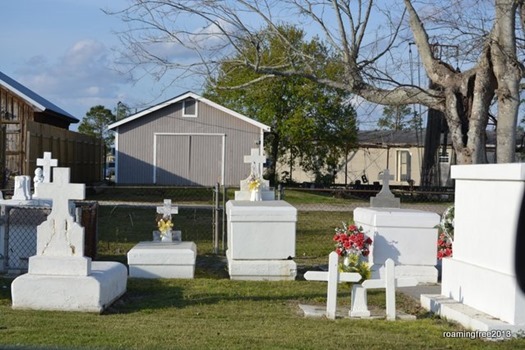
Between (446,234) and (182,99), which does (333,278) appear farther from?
(182,99)

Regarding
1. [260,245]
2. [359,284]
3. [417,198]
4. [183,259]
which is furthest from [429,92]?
[417,198]

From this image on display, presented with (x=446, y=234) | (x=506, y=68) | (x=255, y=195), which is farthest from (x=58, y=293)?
(x=506, y=68)

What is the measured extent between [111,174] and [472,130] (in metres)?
44.7

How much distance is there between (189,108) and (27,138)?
37.6 ft

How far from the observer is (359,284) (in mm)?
10633

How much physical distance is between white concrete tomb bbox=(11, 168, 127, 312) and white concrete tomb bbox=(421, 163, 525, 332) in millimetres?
4379

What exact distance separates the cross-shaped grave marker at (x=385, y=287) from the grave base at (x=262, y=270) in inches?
143

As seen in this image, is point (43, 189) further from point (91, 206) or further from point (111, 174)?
point (111, 174)

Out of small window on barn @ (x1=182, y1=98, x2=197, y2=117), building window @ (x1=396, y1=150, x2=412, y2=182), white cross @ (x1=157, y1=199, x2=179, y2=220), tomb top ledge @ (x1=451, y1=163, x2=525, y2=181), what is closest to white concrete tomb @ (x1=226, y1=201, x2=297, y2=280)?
white cross @ (x1=157, y1=199, x2=179, y2=220)

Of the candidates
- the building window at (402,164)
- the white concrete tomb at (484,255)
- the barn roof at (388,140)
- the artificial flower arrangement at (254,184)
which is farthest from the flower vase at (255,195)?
the building window at (402,164)

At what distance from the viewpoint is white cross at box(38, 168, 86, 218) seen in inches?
406

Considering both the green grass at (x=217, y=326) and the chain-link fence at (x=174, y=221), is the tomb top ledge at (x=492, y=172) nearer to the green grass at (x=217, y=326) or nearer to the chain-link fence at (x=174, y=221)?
the green grass at (x=217, y=326)

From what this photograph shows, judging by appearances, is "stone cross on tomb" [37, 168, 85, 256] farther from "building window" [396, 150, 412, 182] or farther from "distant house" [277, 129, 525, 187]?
"building window" [396, 150, 412, 182]

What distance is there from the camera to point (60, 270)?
10391 millimetres
